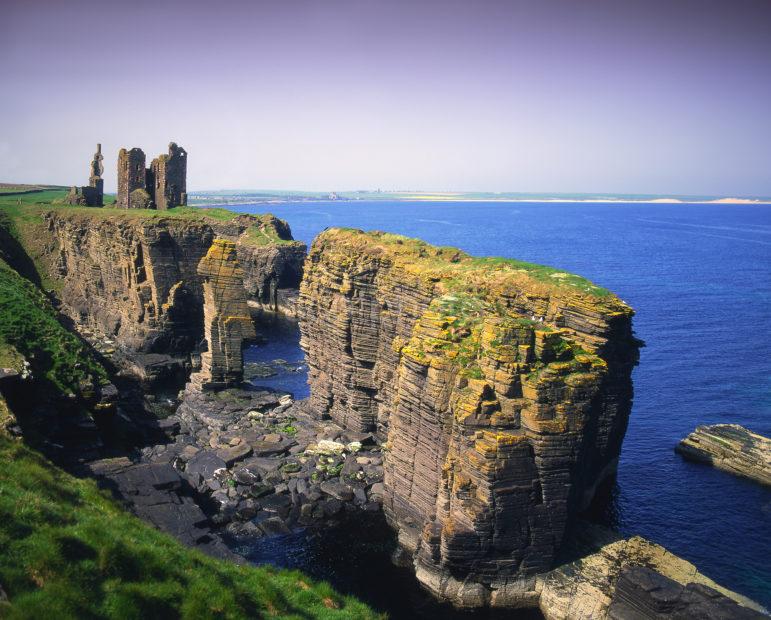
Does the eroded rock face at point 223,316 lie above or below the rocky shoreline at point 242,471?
above

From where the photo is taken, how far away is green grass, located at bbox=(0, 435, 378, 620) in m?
13.2

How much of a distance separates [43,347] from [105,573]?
3216 centimetres

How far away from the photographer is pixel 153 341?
68.6 m

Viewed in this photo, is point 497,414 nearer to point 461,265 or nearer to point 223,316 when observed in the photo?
point 461,265

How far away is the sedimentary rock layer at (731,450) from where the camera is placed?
43969mm

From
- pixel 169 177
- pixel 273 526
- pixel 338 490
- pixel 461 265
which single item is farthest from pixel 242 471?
pixel 169 177

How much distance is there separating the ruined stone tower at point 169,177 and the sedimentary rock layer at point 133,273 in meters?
14.2

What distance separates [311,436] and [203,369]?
15.1 m

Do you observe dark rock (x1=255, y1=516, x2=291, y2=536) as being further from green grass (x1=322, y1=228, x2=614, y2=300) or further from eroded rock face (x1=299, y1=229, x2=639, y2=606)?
green grass (x1=322, y1=228, x2=614, y2=300)

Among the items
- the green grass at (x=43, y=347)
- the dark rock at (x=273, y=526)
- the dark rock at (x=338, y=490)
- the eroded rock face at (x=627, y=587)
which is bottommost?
the dark rock at (x=273, y=526)

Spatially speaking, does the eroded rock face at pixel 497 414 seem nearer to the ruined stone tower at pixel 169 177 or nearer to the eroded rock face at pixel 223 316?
the eroded rock face at pixel 223 316

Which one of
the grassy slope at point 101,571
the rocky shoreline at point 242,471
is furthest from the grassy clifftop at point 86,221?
the grassy slope at point 101,571

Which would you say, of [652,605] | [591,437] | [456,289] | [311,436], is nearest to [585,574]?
[652,605]

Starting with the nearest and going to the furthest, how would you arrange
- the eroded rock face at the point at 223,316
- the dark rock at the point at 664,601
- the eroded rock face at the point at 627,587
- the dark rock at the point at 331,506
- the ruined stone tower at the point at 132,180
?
the dark rock at the point at 664,601
the eroded rock face at the point at 627,587
the dark rock at the point at 331,506
the eroded rock face at the point at 223,316
the ruined stone tower at the point at 132,180
